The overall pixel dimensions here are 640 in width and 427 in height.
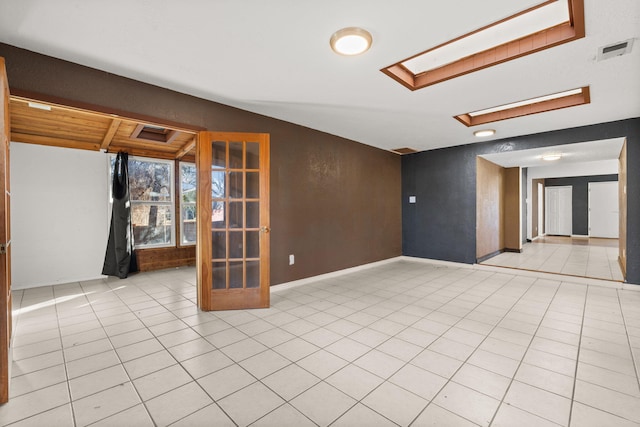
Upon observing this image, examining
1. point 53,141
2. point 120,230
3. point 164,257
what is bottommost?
point 164,257

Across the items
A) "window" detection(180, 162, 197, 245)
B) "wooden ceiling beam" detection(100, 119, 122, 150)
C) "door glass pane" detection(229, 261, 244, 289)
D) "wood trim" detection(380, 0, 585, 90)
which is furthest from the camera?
"window" detection(180, 162, 197, 245)

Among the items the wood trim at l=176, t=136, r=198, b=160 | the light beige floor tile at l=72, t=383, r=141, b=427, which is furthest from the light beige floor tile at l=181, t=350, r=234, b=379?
the wood trim at l=176, t=136, r=198, b=160

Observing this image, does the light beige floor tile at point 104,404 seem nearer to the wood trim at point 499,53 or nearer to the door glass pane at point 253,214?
the door glass pane at point 253,214

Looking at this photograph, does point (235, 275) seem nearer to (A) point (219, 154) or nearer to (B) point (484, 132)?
(A) point (219, 154)

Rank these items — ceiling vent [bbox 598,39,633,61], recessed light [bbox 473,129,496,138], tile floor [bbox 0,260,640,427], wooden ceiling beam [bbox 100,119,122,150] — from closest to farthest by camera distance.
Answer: tile floor [bbox 0,260,640,427] < ceiling vent [bbox 598,39,633,61] < wooden ceiling beam [bbox 100,119,122,150] < recessed light [bbox 473,129,496,138]

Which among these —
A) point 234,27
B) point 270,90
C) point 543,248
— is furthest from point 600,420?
point 543,248

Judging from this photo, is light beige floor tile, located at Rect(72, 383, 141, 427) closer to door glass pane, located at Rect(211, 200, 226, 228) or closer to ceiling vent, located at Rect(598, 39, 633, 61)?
door glass pane, located at Rect(211, 200, 226, 228)

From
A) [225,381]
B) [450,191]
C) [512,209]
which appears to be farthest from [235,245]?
[512,209]

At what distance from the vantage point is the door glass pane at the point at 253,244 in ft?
11.5

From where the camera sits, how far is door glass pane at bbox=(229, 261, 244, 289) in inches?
134

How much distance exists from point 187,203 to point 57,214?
82.4 inches

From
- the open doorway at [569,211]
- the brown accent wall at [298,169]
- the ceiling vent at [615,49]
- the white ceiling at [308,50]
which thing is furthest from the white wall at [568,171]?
the ceiling vent at [615,49]

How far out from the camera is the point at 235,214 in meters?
3.50

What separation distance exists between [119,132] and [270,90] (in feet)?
9.15
